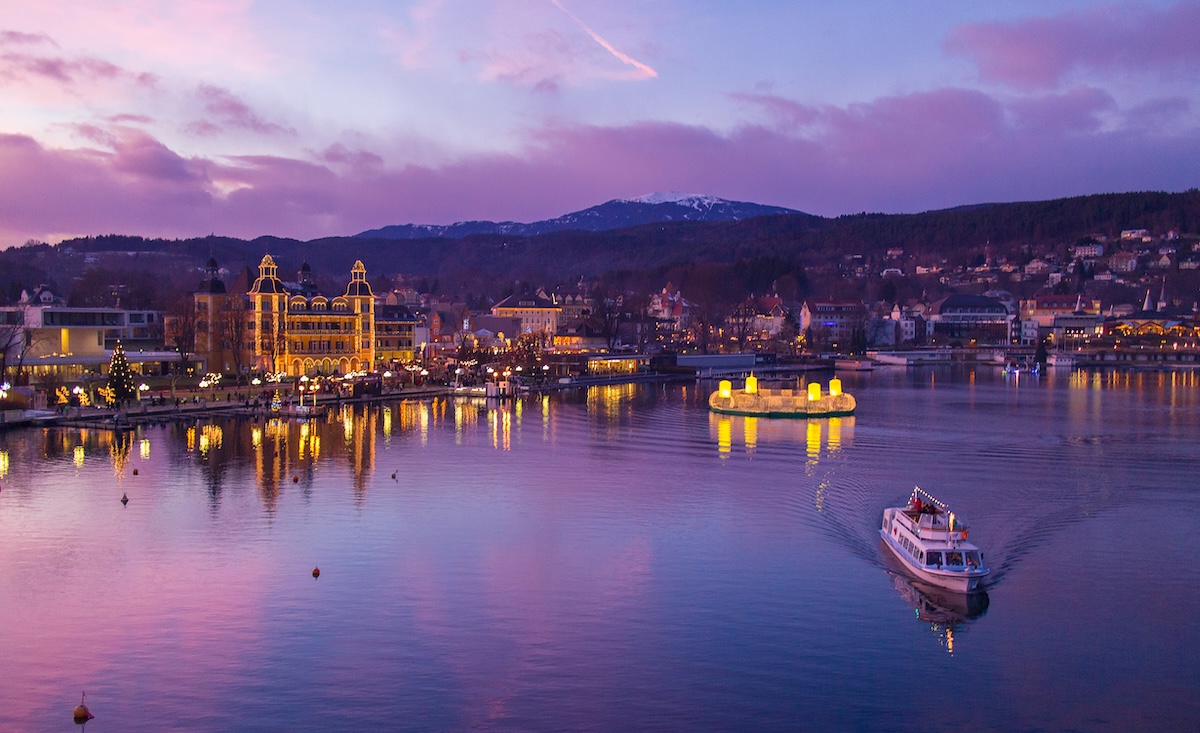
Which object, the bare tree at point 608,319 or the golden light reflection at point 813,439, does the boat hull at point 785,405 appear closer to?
the golden light reflection at point 813,439

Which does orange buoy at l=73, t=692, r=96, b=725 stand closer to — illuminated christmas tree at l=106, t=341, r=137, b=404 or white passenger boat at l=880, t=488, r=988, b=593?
white passenger boat at l=880, t=488, r=988, b=593

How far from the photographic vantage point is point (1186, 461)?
28031 mm

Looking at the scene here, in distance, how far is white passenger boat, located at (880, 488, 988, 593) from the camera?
592 inches

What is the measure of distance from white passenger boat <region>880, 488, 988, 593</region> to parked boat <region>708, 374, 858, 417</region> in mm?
22633

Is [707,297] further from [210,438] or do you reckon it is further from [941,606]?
[941,606]

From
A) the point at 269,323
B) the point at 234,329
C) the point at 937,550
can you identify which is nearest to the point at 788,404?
the point at 269,323

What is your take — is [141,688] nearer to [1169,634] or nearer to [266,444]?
[1169,634]

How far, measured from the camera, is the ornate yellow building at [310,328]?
48.7 metres

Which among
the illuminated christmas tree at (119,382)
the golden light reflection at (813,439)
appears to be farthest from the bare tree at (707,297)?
the illuminated christmas tree at (119,382)

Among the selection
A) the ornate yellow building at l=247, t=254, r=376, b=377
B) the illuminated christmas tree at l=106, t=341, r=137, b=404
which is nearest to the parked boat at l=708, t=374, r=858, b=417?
the ornate yellow building at l=247, t=254, r=376, b=377

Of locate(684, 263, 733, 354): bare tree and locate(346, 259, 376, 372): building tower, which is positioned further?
locate(684, 263, 733, 354): bare tree

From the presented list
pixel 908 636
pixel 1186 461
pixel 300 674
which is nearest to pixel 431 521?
pixel 300 674

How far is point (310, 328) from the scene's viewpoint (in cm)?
5019

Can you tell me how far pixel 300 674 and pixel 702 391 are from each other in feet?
145
